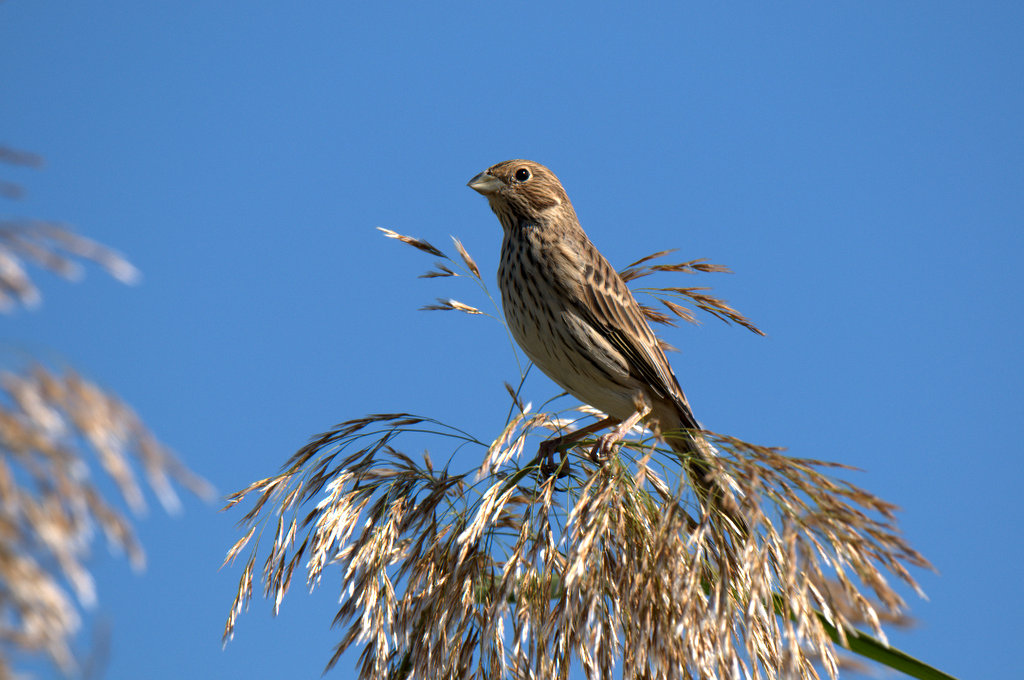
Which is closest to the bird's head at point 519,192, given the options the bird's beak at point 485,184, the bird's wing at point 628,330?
the bird's beak at point 485,184

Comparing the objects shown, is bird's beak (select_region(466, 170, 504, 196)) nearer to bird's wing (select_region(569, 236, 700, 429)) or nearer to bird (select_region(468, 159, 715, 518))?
bird (select_region(468, 159, 715, 518))

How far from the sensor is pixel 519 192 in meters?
5.21

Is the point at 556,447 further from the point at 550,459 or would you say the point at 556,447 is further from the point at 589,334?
the point at 589,334

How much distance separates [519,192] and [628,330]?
3.96ft

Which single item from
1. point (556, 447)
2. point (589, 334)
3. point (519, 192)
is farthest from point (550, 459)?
point (519, 192)

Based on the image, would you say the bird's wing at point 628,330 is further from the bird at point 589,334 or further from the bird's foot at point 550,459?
the bird's foot at point 550,459

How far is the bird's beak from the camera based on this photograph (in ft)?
17.0

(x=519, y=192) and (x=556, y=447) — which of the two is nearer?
(x=556, y=447)

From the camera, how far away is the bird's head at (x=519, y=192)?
5.19 meters

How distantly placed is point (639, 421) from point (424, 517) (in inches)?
60.8

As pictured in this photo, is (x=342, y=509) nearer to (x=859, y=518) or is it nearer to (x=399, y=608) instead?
(x=399, y=608)

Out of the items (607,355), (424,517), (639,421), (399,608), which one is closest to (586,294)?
(607,355)

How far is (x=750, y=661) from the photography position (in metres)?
2.70

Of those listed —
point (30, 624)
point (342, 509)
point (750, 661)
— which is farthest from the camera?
point (342, 509)
